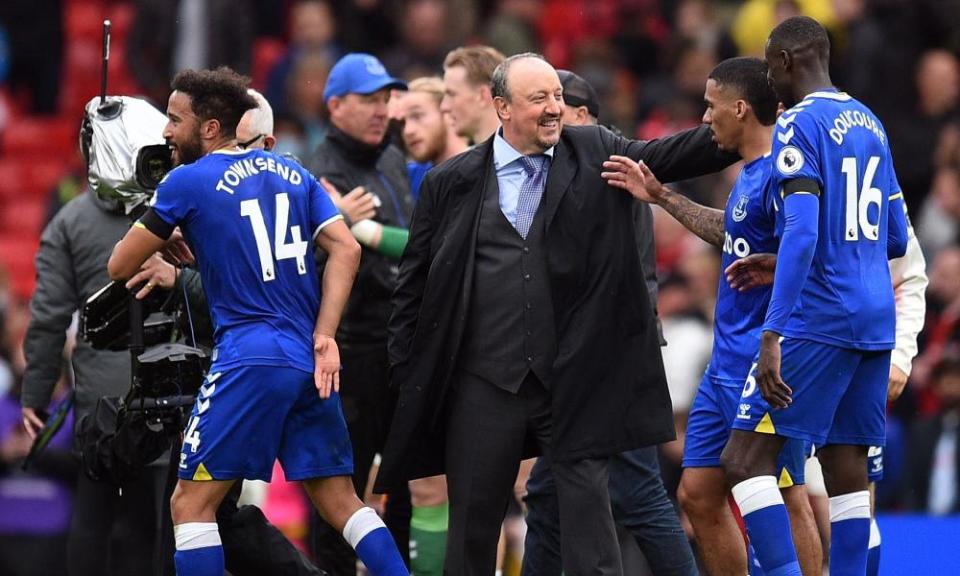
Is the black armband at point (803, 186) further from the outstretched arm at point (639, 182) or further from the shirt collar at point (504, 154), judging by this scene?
the shirt collar at point (504, 154)

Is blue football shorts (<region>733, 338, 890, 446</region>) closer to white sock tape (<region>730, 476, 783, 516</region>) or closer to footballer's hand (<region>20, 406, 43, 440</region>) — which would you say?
white sock tape (<region>730, 476, 783, 516</region>)

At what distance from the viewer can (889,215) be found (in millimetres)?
6770

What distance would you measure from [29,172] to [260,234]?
1036 centimetres

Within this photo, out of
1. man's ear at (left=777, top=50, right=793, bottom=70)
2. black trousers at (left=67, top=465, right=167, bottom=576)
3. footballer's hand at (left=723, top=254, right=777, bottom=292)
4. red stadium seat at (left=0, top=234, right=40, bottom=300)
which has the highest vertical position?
man's ear at (left=777, top=50, right=793, bottom=70)

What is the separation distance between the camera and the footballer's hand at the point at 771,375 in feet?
20.8

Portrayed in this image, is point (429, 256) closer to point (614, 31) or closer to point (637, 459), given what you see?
point (637, 459)

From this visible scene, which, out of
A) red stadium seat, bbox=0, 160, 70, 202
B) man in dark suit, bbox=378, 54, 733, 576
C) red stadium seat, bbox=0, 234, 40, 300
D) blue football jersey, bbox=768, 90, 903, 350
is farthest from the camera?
red stadium seat, bbox=0, 160, 70, 202

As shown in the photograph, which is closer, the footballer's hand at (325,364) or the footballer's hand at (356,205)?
the footballer's hand at (325,364)

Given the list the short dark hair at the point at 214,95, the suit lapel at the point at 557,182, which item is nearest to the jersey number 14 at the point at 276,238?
the short dark hair at the point at 214,95

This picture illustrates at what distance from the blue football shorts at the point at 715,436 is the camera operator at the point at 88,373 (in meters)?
2.54

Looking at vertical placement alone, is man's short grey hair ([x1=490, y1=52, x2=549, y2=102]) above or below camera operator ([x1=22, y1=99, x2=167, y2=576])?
above

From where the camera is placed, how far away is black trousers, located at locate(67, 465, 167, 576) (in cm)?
794

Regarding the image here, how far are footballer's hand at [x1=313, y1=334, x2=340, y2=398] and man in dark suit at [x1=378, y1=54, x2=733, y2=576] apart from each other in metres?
0.31

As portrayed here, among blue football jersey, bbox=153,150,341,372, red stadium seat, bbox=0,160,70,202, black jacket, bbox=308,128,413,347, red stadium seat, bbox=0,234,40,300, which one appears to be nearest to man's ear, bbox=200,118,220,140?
blue football jersey, bbox=153,150,341,372
